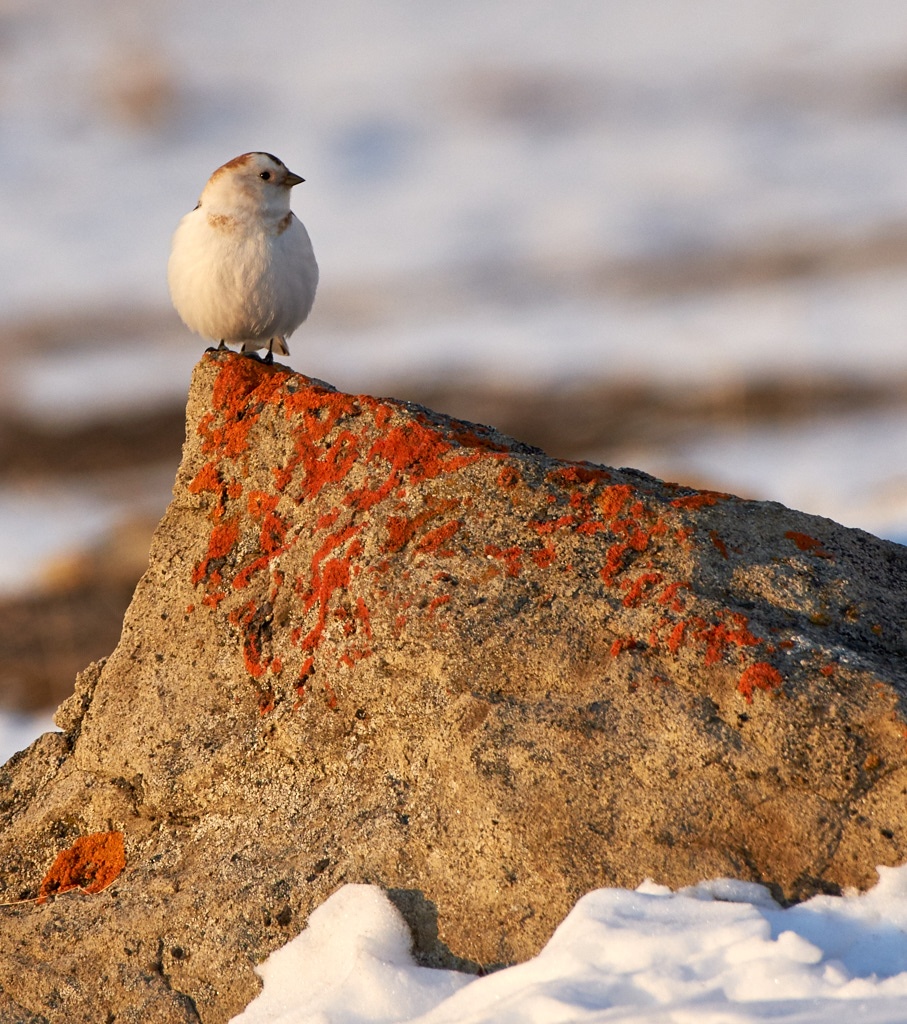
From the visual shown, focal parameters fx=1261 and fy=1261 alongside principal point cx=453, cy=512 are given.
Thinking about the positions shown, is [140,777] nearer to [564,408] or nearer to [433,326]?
[564,408]

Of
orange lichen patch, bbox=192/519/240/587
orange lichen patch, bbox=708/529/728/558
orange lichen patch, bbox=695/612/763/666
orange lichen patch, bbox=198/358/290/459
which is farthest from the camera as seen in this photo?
orange lichen patch, bbox=198/358/290/459

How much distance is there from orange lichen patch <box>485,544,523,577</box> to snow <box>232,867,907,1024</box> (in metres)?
1.10

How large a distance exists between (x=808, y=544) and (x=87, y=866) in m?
2.79

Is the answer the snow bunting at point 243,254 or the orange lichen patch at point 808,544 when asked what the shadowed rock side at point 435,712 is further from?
the snow bunting at point 243,254

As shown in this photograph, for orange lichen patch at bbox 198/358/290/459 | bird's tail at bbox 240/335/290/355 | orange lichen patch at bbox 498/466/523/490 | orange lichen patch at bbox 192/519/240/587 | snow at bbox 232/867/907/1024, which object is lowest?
snow at bbox 232/867/907/1024

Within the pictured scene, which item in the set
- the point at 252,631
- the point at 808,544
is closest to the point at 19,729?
the point at 252,631

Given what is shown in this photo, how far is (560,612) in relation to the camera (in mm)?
4090

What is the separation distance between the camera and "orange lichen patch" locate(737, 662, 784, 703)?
378 cm

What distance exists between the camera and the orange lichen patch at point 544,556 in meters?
4.21

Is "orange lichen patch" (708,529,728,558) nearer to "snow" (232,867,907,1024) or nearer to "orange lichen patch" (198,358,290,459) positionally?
"snow" (232,867,907,1024)

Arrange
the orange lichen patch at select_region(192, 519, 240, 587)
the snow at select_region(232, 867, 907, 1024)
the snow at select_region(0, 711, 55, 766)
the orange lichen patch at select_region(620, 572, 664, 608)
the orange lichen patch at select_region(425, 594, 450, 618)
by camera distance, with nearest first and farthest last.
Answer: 1. the snow at select_region(232, 867, 907, 1024)
2. the orange lichen patch at select_region(620, 572, 664, 608)
3. the orange lichen patch at select_region(425, 594, 450, 618)
4. the orange lichen patch at select_region(192, 519, 240, 587)
5. the snow at select_region(0, 711, 55, 766)

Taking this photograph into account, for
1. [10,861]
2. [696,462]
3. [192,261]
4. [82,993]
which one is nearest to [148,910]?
[82,993]

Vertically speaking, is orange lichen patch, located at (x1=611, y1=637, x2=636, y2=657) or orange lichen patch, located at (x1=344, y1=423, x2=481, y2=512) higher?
orange lichen patch, located at (x1=344, y1=423, x2=481, y2=512)

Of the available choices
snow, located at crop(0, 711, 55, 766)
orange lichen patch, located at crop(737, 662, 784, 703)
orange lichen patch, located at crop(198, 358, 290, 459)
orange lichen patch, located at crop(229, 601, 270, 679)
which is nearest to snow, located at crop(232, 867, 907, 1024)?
orange lichen patch, located at crop(737, 662, 784, 703)
